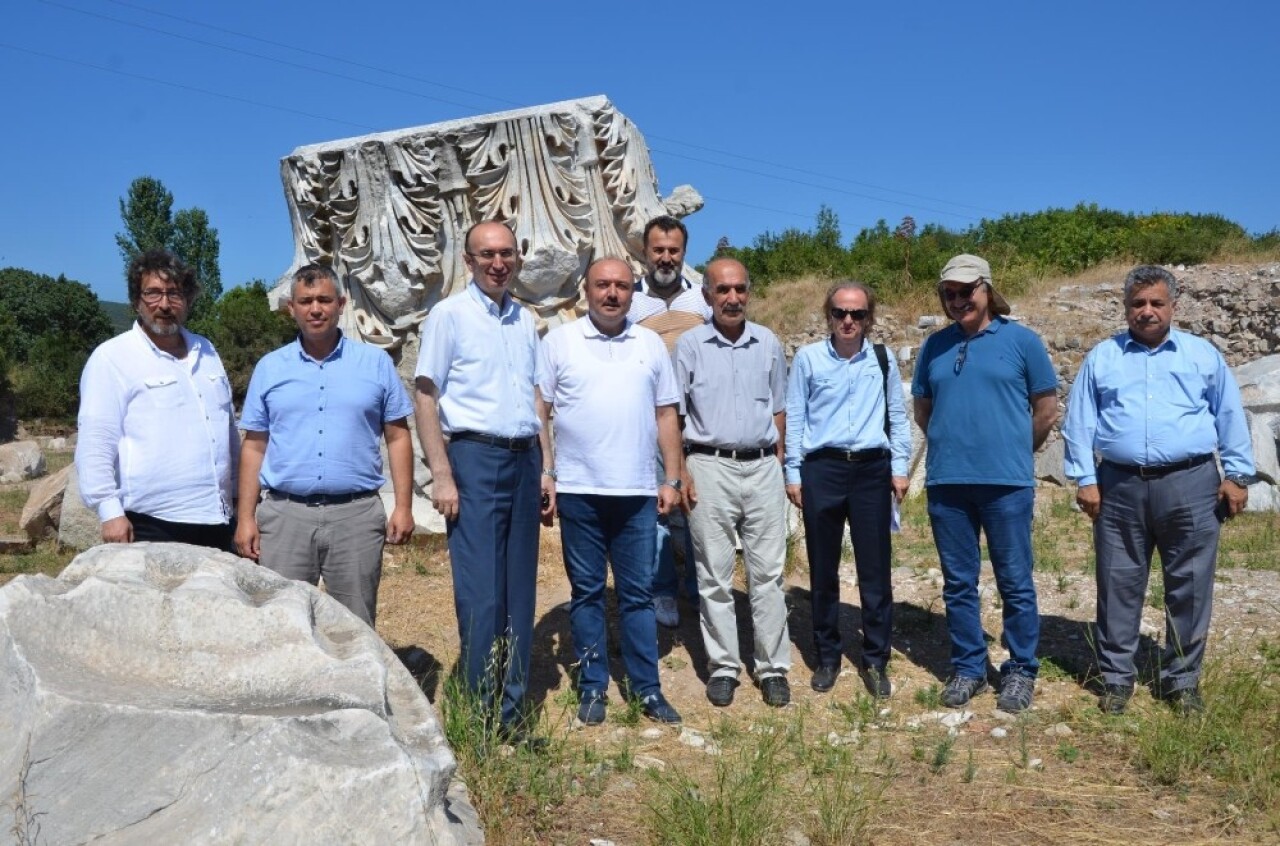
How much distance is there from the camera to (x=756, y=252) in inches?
953

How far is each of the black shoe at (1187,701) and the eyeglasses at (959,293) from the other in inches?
69.4

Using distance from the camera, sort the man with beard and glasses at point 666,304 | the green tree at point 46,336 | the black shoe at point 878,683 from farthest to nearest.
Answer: the green tree at point 46,336, the man with beard and glasses at point 666,304, the black shoe at point 878,683

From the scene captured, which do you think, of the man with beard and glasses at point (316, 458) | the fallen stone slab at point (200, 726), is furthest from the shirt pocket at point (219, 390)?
the fallen stone slab at point (200, 726)

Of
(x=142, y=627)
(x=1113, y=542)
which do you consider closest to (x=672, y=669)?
(x=1113, y=542)

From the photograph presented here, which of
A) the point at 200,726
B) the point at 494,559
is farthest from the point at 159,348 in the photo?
the point at 200,726

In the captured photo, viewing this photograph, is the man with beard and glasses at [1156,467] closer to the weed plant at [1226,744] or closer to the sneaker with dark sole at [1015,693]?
the weed plant at [1226,744]

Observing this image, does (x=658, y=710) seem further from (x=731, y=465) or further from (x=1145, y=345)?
(x=1145, y=345)

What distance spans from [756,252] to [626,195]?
1789 centimetres

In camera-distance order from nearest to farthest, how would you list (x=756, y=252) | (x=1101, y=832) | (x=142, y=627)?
1. (x=142, y=627)
2. (x=1101, y=832)
3. (x=756, y=252)

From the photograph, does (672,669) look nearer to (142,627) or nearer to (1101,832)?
(1101,832)

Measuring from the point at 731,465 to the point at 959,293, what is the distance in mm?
1147

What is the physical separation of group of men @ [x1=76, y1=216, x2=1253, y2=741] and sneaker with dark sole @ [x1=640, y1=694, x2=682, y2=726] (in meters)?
0.01

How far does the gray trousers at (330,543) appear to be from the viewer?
12.3 feet

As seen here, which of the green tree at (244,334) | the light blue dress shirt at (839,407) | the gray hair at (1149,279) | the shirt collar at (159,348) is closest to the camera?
the shirt collar at (159,348)
